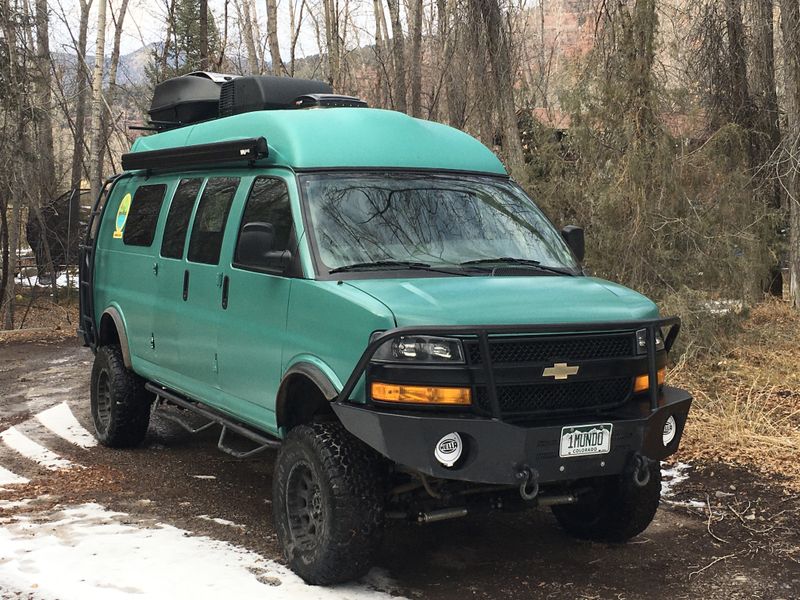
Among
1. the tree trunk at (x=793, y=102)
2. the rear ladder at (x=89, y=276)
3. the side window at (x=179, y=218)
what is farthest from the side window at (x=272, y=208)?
the tree trunk at (x=793, y=102)

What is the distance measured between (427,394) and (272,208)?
1838mm

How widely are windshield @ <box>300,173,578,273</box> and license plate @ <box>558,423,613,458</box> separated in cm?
116

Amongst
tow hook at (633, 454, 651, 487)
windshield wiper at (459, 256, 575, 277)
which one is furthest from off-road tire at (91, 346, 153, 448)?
tow hook at (633, 454, 651, 487)

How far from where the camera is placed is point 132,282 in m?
7.57

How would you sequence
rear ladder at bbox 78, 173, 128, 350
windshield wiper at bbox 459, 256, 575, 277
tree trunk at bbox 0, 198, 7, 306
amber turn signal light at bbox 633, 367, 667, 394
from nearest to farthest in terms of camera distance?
amber turn signal light at bbox 633, 367, 667, 394, windshield wiper at bbox 459, 256, 575, 277, rear ladder at bbox 78, 173, 128, 350, tree trunk at bbox 0, 198, 7, 306

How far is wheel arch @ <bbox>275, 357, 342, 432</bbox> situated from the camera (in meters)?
4.89

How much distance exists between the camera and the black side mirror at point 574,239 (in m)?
6.05

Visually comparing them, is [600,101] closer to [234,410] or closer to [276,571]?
[234,410]

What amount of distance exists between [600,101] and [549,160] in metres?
0.90

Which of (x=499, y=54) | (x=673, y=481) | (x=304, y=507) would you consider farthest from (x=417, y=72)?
(x=304, y=507)

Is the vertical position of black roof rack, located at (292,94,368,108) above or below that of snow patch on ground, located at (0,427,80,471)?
above

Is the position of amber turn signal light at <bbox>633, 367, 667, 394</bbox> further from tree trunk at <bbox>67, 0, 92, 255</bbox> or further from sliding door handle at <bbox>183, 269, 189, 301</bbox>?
tree trunk at <bbox>67, 0, 92, 255</bbox>

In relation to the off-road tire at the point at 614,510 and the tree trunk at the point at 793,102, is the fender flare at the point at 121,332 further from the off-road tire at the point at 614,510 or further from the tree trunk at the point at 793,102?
the tree trunk at the point at 793,102

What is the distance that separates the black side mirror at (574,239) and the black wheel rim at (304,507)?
2.28m
